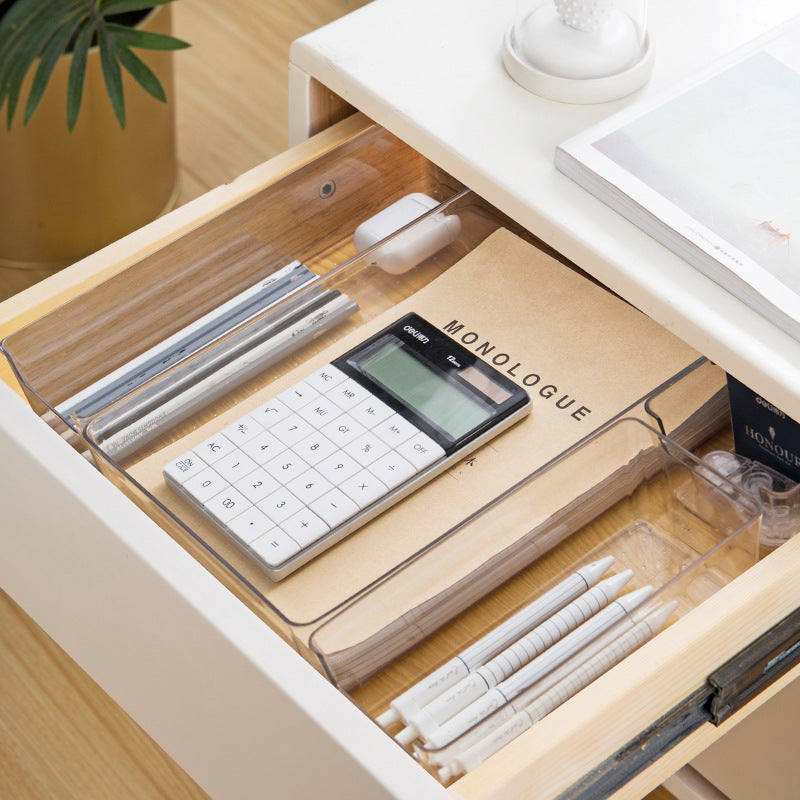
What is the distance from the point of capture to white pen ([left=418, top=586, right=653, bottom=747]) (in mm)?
600

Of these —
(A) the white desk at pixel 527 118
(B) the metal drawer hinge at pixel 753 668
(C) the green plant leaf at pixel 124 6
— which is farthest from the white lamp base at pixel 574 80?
(C) the green plant leaf at pixel 124 6

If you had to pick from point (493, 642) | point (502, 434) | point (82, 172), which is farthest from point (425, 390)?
point (82, 172)

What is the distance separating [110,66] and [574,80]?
21.5 inches

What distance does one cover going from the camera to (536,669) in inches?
24.6

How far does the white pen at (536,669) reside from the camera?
600 millimetres

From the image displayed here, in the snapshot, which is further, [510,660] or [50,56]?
[50,56]

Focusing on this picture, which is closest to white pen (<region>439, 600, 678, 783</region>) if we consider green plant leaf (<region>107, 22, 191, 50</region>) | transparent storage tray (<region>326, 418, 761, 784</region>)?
transparent storage tray (<region>326, 418, 761, 784</region>)

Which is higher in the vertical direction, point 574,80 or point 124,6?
point 574,80

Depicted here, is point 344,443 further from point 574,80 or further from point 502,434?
point 574,80

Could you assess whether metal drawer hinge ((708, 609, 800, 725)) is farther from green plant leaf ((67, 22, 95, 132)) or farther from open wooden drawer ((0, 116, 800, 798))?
green plant leaf ((67, 22, 95, 132))

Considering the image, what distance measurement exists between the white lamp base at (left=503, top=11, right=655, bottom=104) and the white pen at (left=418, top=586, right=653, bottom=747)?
0.31 metres

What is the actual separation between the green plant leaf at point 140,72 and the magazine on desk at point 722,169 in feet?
1.79

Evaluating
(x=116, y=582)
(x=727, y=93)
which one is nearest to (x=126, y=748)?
(x=116, y=582)

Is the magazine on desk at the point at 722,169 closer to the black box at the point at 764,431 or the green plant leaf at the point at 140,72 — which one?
the black box at the point at 764,431
